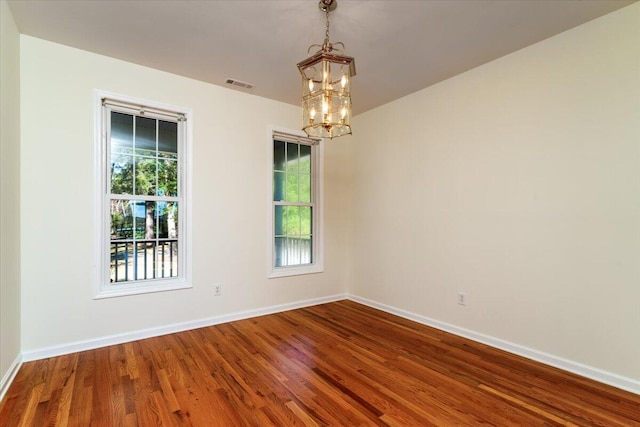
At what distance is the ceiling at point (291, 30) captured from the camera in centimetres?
232

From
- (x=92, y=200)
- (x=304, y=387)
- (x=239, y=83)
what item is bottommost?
(x=304, y=387)

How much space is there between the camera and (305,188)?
4605mm

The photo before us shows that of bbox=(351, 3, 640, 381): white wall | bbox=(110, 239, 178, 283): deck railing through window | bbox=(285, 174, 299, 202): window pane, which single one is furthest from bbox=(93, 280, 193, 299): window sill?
bbox=(351, 3, 640, 381): white wall

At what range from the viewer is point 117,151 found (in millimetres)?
3240

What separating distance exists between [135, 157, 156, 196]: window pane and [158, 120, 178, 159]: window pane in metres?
0.15

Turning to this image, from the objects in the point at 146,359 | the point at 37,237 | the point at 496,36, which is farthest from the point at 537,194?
the point at 37,237

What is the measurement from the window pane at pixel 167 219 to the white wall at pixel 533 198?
259 cm

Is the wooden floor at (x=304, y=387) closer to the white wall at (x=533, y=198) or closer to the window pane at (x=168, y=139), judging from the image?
the white wall at (x=533, y=198)

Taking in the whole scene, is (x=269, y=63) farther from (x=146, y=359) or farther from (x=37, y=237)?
(x=146, y=359)

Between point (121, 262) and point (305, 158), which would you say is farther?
point (305, 158)

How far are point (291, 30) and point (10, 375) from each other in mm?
3367

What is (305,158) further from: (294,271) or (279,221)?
(294,271)

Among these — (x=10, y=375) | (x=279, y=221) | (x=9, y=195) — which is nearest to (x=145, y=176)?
(x=9, y=195)

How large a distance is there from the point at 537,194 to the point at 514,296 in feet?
3.07
